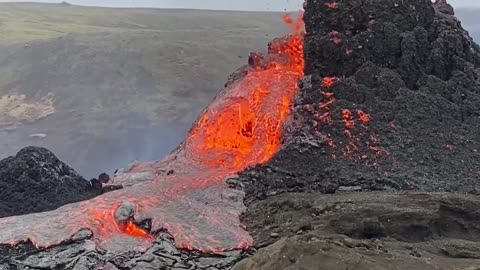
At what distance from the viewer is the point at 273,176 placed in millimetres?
10680

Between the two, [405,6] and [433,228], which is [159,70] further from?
[433,228]

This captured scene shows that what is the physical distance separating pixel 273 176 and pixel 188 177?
146 cm

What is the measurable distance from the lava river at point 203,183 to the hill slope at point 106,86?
13550 millimetres

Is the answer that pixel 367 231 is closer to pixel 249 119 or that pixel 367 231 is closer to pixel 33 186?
pixel 249 119

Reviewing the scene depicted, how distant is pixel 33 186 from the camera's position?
11227mm

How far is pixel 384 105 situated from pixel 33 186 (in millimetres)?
5871

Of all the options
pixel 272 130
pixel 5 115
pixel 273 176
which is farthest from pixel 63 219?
pixel 5 115

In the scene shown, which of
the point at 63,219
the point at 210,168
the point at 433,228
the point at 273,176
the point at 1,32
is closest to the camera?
the point at 433,228

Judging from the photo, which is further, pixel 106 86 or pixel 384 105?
pixel 106 86

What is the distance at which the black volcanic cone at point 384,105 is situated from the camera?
34.7 feet

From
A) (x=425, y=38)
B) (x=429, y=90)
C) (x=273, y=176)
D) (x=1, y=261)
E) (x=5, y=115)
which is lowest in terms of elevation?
(x=5, y=115)

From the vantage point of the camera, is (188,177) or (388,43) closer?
(188,177)

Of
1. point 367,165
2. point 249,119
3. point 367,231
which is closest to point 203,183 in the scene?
point 249,119

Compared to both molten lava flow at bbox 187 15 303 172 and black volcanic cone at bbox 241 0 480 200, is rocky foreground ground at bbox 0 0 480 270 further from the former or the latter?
molten lava flow at bbox 187 15 303 172
